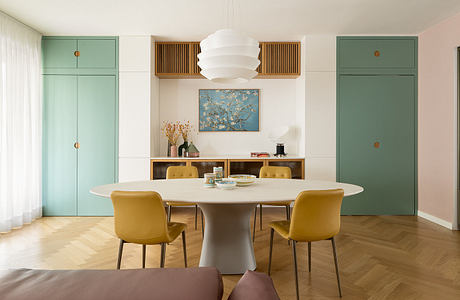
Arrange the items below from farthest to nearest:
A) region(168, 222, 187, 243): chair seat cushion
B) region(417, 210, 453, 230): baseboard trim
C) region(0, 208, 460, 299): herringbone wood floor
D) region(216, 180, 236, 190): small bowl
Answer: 1. region(417, 210, 453, 230): baseboard trim
2. region(216, 180, 236, 190): small bowl
3. region(0, 208, 460, 299): herringbone wood floor
4. region(168, 222, 187, 243): chair seat cushion

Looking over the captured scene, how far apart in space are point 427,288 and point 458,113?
252 cm

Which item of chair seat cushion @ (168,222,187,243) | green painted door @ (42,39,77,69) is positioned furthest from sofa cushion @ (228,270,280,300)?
green painted door @ (42,39,77,69)

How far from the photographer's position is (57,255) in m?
2.84

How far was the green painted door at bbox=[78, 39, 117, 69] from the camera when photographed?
4.29 meters

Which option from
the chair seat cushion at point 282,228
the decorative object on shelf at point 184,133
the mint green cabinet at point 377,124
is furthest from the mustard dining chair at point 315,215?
the decorative object on shelf at point 184,133

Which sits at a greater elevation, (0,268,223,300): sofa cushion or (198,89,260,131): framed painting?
(198,89,260,131): framed painting

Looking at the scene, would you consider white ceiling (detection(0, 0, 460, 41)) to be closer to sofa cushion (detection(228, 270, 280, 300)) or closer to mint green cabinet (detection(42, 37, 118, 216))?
mint green cabinet (detection(42, 37, 118, 216))

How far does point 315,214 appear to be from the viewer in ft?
6.36

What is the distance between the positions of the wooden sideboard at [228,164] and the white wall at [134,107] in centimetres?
17

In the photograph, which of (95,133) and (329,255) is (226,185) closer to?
(329,255)

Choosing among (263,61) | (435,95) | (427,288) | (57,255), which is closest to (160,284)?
(427,288)

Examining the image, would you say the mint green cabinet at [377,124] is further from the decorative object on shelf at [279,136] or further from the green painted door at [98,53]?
the green painted door at [98,53]

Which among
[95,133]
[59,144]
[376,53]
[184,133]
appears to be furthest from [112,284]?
[376,53]

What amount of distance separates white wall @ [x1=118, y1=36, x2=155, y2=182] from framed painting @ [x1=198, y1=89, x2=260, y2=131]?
3.10 ft
